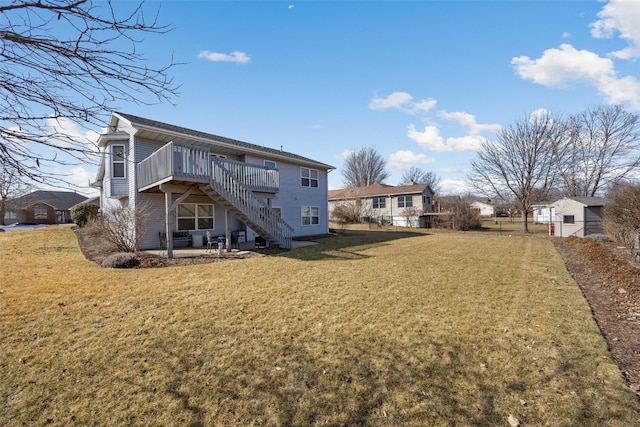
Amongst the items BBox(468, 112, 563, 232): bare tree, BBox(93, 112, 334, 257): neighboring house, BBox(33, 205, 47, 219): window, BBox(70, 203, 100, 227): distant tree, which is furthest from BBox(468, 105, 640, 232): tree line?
BBox(33, 205, 47, 219): window

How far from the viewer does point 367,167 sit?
5519 centimetres

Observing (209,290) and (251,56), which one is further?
(251,56)

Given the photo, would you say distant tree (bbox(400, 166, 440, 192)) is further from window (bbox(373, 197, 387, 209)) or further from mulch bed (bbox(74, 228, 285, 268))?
mulch bed (bbox(74, 228, 285, 268))

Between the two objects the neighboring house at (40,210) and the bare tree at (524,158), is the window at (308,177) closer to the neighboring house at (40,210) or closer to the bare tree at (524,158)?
the bare tree at (524,158)

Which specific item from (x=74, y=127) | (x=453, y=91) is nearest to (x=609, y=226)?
(x=453, y=91)

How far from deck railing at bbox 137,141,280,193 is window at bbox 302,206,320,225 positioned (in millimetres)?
7199

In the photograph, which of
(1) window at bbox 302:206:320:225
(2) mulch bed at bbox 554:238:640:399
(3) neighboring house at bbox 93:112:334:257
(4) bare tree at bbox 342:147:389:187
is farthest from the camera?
(4) bare tree at bbox 342:147:389:187

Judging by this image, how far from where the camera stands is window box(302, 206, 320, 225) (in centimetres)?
2038

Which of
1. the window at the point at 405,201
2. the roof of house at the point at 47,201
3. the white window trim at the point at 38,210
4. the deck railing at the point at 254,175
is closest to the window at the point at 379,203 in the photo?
the window at the point at 405,201

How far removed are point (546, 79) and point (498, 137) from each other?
13.4 metres

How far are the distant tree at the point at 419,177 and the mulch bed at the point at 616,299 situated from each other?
4897 centimetres

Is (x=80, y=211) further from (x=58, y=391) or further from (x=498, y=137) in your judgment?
(x=498, y=137)

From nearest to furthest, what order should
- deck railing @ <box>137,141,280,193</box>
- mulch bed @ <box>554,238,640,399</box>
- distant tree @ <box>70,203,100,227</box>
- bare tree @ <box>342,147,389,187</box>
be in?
mulch bed @ <box>554,238,640,399</box> < deck railing @ <box>137,141,280,193</box> < distant tree @ <box>70,203,100,227</box> < bare tree @ <box>342,147,389,187</box>

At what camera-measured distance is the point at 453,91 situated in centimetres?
1602
